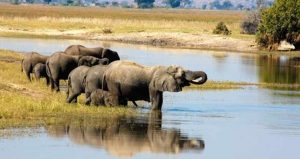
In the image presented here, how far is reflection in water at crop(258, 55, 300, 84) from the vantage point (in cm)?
3934

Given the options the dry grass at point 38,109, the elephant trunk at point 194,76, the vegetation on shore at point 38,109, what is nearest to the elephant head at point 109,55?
the vegetation on shore at point 38,109

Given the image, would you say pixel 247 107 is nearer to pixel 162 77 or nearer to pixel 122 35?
pixel 162 77

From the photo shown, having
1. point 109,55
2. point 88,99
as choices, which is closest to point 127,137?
point 88,99

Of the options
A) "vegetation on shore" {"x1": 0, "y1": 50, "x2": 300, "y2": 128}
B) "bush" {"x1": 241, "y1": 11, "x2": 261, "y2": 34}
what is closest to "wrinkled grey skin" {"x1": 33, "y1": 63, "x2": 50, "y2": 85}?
"vegetation on shore" {"x1": 0, "y1": 50, "x2": 300, "y2": 128}

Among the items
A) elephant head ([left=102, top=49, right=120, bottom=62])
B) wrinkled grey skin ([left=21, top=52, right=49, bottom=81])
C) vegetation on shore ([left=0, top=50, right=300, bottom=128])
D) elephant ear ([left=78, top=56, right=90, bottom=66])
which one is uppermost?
elephant ear ([left=78, top=56, right=90, bottom=66])

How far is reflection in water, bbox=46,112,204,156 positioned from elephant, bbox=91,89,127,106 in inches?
71.2

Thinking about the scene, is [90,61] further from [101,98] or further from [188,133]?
[188,133]

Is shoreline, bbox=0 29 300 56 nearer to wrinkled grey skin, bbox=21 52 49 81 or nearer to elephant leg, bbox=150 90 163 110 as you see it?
wrinkled grey skin, bbox=21 52 49 81

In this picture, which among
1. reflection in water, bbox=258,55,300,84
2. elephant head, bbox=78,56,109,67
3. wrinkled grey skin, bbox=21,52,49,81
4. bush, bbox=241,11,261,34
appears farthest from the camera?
bush, bbox=241,11,261,34

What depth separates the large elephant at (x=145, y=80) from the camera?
2350 centimetres

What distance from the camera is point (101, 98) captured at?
23.5 m

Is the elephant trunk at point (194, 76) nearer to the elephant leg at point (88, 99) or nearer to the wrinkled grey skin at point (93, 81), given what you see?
the wrinkled grey skin at point (93, 81)

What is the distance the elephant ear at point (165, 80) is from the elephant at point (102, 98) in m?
1.07

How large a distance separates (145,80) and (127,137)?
15.9 ft
